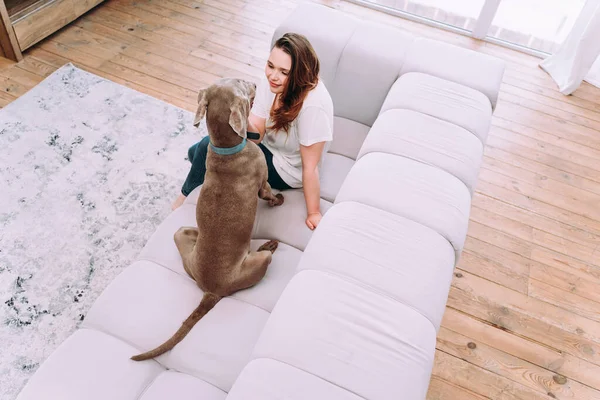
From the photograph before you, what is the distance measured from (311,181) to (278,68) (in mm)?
444

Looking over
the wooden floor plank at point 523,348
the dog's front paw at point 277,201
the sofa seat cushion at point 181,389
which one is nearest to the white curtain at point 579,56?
the wooden floor plank at point 523,348

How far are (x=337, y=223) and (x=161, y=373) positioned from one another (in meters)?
0.73

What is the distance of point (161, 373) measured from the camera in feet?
4.84

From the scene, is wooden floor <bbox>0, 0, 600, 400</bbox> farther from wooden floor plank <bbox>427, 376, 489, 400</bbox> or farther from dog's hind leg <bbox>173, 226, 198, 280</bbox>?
dog's hind leg <bbox>173, 226, 198, 280</bbox>

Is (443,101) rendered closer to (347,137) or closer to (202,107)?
(347,137)

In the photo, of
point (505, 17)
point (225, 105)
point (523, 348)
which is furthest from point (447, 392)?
point (505, 17)

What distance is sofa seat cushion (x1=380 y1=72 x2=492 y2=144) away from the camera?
81.0 inches

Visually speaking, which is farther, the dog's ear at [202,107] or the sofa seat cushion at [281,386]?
the dog's ear at [202,107]

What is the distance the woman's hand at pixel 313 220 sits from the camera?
73.2 inches

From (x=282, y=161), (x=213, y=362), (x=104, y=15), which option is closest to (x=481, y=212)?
(x=282, y=161)

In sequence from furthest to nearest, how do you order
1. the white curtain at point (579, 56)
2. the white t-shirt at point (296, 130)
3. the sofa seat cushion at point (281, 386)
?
the white curtain at point (579, 56) < the white t-shirt at point (296, 130) < the sofa seat cushion at point (281, 386)

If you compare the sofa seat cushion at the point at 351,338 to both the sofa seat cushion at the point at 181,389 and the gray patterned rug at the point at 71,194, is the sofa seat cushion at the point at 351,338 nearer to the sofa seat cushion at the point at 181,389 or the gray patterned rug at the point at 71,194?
the sofa seat cushion at the point at 181,389

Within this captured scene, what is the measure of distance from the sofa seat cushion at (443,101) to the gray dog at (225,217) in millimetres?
767

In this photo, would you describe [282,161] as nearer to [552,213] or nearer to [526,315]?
[526,315]
